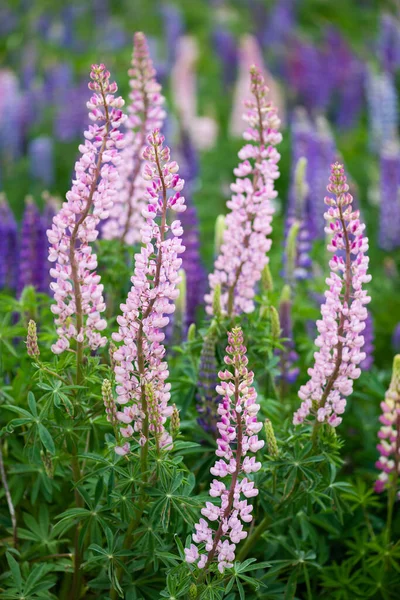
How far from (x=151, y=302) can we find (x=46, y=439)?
0.55m

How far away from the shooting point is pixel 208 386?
2.81 m

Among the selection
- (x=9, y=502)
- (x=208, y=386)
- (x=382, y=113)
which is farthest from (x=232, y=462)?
(x=382, y=113)

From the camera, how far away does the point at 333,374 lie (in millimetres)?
2420

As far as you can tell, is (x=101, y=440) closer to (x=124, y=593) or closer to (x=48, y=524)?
(x=48, y=524)

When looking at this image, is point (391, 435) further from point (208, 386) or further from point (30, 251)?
point (30, 251)

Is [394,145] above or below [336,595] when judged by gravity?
above

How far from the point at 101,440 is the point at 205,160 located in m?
4.93

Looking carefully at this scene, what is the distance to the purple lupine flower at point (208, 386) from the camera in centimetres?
279

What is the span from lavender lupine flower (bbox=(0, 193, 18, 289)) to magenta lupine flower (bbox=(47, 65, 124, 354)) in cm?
166

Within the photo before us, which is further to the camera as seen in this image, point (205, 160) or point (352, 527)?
point (205, 160)

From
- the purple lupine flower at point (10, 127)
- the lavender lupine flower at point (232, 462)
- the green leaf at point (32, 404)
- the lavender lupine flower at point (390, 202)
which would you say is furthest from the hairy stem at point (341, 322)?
the purple lupine flower at point (10, 127)

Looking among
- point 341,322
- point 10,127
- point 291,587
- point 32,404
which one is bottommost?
point 291,587

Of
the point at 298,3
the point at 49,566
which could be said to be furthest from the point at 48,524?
the point at 298,3

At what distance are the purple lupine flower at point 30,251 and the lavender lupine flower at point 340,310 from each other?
5.69ft
